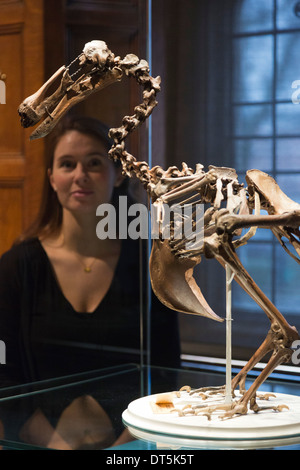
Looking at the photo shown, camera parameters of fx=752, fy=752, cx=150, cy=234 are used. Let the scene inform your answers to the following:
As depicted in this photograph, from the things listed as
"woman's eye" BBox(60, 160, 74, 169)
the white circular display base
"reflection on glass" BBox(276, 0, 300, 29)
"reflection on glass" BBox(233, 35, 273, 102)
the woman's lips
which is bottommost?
the white circular display base

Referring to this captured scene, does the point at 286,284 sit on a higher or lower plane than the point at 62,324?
A: higher

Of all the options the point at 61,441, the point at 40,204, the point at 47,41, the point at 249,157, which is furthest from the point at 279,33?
the point at 61,441

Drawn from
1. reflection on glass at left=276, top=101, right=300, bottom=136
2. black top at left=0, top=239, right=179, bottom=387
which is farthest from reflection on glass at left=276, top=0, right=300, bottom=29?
black top at left=0, top=239, right=179, bottom=387

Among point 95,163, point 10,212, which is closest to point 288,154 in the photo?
point 95,163

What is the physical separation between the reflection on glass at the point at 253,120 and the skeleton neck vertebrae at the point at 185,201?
0.93 m

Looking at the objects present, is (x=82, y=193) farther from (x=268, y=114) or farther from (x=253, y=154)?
(x=268, y=114)

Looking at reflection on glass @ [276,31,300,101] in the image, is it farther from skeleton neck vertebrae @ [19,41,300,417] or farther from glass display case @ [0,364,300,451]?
glass display case @ [0,364,300,451]

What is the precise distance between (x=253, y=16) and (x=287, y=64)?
0.32 meters

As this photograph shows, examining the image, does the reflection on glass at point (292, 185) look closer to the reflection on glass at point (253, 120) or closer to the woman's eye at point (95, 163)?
the reflection on glass at point (253, 120)

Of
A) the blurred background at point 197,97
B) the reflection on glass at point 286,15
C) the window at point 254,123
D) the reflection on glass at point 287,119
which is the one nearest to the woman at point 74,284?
the blurred background at point 197,97

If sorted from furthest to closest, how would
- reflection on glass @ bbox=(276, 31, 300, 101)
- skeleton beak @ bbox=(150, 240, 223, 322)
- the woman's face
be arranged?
1. the woman's face
2. reflection on glass @ bbox=(276, 31, 300, 101)
3. skeleton beak @ bbox=(150, 240, 223, 322)

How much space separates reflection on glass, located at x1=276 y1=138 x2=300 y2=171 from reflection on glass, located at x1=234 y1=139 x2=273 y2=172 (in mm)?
47

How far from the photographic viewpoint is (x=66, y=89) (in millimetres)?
2785

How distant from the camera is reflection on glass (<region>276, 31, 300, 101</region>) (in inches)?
148
